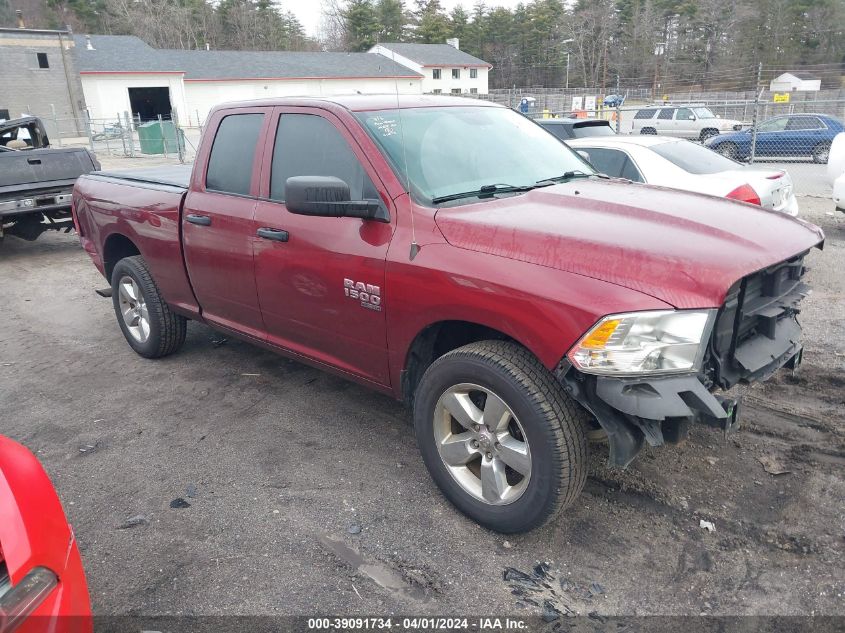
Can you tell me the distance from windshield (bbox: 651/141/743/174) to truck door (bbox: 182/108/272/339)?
4870mm

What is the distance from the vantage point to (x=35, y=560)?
1857 millimetres

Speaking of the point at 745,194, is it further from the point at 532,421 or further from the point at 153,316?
the point at 153,316

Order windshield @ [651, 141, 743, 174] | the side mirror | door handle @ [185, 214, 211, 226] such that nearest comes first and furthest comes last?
the side mirror, door handle @ [185, 214, 211, 226], windshield @ [651, 141, 743, 174]

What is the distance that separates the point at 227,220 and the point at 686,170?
5.08 metres

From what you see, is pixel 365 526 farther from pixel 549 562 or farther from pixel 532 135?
pixel 532 135

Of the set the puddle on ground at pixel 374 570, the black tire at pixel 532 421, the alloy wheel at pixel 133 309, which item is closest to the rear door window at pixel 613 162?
the alloy wheel at pixel 133 309

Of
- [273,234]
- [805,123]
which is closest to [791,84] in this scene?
[805,123]

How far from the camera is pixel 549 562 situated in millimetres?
2898

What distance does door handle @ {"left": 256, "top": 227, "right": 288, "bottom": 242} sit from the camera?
3.76m

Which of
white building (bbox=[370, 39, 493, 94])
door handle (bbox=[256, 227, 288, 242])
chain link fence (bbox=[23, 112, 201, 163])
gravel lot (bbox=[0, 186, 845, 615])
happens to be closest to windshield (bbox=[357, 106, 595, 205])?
door handle (bbox=[256, 227, 288, 242])

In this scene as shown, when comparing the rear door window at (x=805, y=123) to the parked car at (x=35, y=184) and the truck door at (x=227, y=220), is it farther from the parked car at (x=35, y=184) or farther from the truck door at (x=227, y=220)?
the truck door at (x=227, y=220)

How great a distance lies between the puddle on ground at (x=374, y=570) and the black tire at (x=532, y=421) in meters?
0.49

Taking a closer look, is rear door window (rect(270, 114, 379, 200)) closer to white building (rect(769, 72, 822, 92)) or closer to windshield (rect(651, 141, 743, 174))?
windshield (rect(651, 141, 743, 174))

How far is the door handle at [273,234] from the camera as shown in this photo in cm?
376
